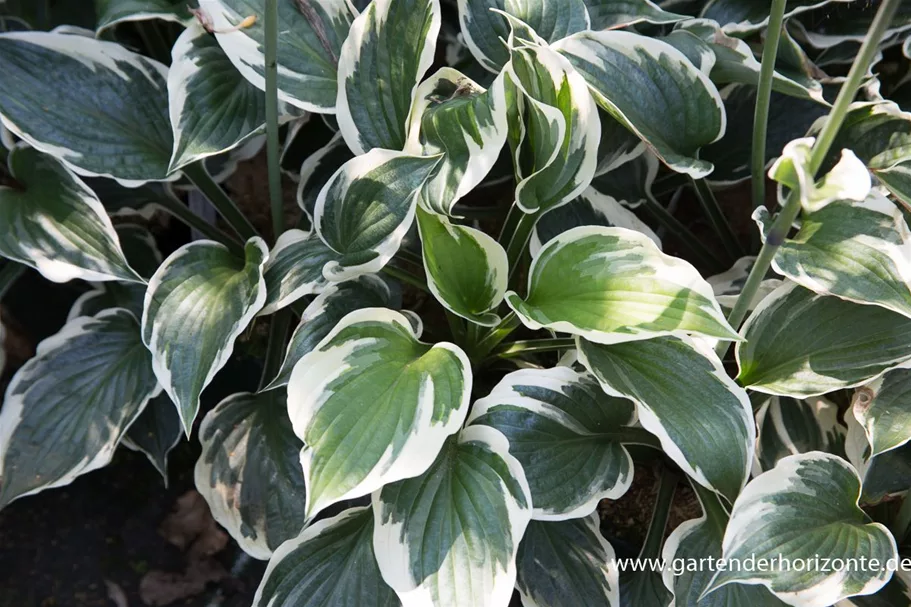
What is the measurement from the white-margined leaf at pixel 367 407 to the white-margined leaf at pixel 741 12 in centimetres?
64

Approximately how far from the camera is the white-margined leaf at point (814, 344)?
73 cm

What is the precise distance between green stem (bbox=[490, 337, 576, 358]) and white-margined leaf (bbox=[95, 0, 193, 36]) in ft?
1.84

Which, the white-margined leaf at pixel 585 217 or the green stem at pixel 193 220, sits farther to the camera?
the green stem at pixel 193 220

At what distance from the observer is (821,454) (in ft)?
2.39

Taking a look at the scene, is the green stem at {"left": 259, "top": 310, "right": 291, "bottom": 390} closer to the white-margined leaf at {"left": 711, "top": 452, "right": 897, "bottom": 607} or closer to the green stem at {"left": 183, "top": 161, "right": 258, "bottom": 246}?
the green stem at {"left": 183, "top": 161, "right": 258, "bottom": 246}

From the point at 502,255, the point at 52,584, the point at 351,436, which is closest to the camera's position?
the point at 351,436

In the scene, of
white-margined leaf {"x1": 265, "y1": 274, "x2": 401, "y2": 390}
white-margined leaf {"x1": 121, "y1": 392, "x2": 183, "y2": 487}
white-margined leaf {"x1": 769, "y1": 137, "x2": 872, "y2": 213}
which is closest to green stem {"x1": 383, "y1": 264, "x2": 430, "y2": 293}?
white-margined leaf {"x1": 265, "y1": 274, "x2": 401, "y2": 390}

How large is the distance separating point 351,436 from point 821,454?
0.48 meters

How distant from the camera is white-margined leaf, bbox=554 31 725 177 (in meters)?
0.79

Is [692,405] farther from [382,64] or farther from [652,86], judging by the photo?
[382,64]

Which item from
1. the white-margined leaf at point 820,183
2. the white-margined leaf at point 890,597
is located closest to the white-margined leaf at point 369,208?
the white-margined leaf at point 820,183

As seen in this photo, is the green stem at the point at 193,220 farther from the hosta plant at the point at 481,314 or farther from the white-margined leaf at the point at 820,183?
the white-margined leaf at the point at 820,183

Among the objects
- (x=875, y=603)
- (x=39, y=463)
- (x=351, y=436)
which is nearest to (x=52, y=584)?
(x=39, y=463)

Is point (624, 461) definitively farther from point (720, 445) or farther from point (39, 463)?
point (39, 463)
